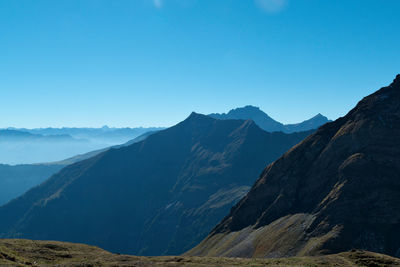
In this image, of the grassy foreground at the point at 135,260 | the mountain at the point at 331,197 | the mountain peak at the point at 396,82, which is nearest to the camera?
the grassy foreground at the point at 135,260

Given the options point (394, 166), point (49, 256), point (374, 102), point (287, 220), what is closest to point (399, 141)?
point (394, 166)

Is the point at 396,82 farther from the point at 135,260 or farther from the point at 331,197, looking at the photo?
the point at 135,260

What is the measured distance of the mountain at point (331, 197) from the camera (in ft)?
387

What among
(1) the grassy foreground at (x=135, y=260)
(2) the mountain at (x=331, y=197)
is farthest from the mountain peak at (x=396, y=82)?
(1) the grassy foreground at (x=135, y=260)

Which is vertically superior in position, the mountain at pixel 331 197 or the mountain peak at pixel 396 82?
the mountain peak at pixel 396 82

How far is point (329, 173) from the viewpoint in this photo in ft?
501

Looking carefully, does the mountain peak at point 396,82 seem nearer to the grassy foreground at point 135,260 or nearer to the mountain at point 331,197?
the mountain at point 331,197

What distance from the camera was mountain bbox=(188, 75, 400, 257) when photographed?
4641 inches

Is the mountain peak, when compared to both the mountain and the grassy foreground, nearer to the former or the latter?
the mountain

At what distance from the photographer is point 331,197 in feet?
456

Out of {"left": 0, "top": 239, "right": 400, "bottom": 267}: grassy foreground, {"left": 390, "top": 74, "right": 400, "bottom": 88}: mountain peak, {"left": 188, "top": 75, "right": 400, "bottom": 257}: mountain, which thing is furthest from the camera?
{"left": 390, "top": 74, "right": 400, "bottom": 88}: mountain peak

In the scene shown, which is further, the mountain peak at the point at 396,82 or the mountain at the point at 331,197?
the mountain peak at the point at 396,82

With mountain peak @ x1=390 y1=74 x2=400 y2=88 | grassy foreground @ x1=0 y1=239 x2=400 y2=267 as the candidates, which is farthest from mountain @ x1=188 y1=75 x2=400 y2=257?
grassy foreground @ x1=0 y1=239 x2=400 y2=267

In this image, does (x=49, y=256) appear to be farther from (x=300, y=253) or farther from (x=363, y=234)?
Result: (x=363, y=234)
